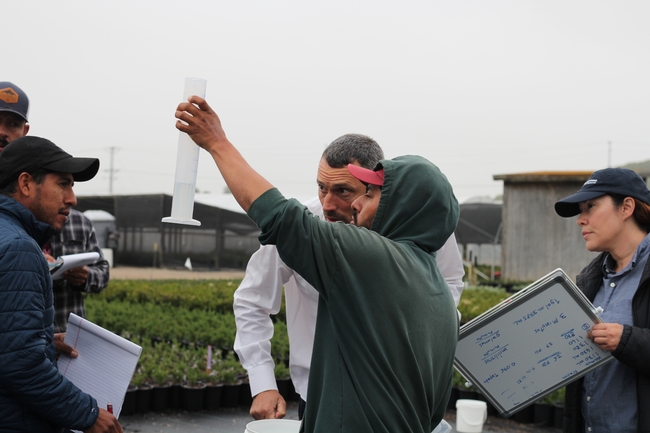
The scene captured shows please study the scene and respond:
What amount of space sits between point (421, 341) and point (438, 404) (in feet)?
0.95

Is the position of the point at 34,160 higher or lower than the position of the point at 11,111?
lower

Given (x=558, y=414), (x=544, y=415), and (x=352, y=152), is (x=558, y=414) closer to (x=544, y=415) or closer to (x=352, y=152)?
(x=544, y=415)

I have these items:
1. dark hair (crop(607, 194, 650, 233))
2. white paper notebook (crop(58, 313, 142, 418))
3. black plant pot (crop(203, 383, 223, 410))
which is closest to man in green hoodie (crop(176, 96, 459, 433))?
white paper notebook (crop(58, 313, 142, 418))

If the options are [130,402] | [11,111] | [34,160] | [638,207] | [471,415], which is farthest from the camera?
[130,402]

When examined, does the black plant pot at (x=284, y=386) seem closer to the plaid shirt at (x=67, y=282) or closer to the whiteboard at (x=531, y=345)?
the plaid shirt at (x=67, y=282)

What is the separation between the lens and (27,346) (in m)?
2.05

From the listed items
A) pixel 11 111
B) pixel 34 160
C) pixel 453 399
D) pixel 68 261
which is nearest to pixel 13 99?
pixel 11 111

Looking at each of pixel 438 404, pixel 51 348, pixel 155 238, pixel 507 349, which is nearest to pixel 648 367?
pixel 507 349

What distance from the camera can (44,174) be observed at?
234 cm

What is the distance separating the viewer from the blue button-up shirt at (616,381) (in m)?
2.63

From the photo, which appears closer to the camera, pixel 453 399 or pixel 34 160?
pixel 34 160

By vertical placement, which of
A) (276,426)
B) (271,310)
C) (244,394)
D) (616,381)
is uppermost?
(271,310)

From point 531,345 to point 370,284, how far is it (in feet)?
3.95

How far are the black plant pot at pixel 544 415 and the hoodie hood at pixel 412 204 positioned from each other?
15.9 feet
